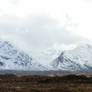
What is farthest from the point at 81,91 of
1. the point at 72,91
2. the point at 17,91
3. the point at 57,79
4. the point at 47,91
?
the point at 57,79

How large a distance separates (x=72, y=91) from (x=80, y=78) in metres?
54.3

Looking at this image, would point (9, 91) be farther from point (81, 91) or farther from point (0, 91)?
point (81, 91)

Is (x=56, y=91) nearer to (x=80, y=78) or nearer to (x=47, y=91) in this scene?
(x=47, y=91)

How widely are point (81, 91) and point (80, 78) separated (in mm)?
53629

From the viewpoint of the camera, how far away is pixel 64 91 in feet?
221

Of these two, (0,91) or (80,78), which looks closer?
(0,91)

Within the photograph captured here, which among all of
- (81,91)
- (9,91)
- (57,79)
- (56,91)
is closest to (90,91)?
(81,91)

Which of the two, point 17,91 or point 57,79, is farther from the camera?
point 57,79

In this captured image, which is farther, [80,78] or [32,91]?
[80,78]

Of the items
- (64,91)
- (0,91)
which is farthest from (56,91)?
(0,91)

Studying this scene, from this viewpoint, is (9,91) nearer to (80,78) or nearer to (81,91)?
(81,91)

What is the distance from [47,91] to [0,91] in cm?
1105

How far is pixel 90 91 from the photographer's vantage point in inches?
2633

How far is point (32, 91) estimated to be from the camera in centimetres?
6894
